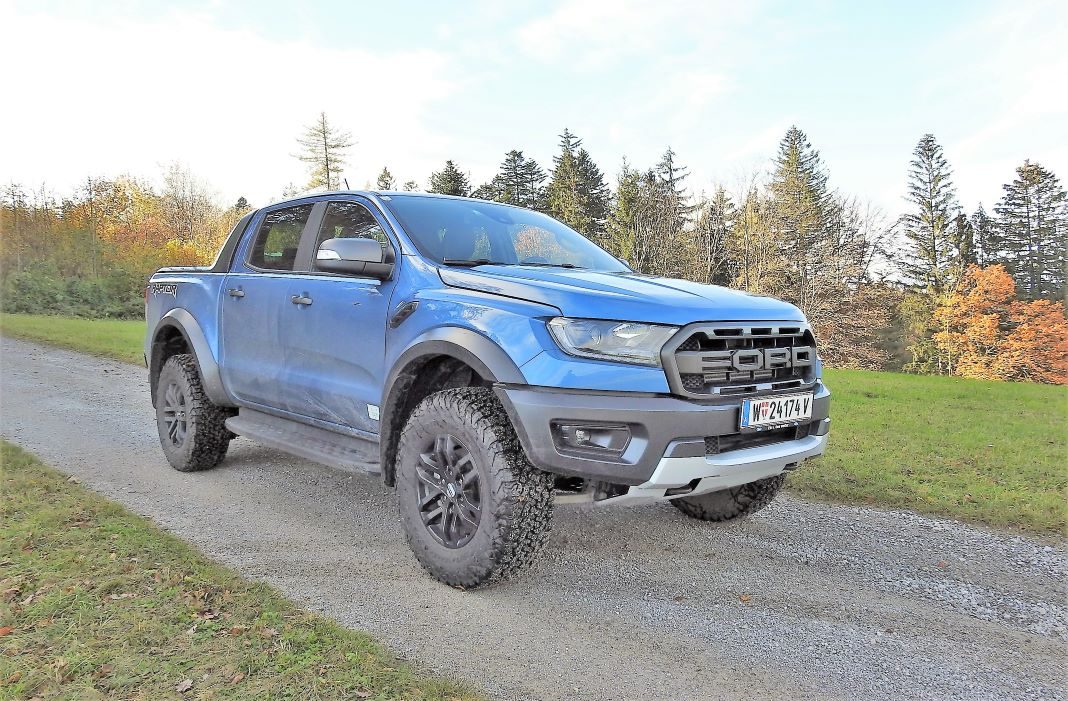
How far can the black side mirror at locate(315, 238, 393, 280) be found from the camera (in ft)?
11.8

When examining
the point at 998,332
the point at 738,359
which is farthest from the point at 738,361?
the point at 998,332

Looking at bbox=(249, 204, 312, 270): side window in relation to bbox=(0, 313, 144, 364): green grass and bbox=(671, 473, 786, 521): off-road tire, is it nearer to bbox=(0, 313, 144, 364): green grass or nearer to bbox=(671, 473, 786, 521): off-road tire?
bbox=(671, 473, 786, 521): off-road tire

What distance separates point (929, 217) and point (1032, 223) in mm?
6790

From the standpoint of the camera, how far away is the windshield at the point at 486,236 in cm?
387

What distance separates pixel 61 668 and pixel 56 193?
36608 mm

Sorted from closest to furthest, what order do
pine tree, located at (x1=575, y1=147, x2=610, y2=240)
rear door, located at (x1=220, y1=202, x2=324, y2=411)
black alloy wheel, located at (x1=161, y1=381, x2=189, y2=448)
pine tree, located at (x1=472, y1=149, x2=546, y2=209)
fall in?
1. rear door, located at (x1=220, y1=202, x2=324, y2=411)
2. black alloy wheel, located at (x1=161, y1=381, x2=189, y2=448)
3. pine tree, located at (x1=575, y1=147, x2=610, y2=240)
4. pine tree, located at (x1=472, y1=149, x2=546, y2=209)

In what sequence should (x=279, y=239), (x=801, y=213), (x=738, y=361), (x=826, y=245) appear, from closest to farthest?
(x=738, y=361), (x=279, y=239), (x=826, y=245), (x=801, y=213)

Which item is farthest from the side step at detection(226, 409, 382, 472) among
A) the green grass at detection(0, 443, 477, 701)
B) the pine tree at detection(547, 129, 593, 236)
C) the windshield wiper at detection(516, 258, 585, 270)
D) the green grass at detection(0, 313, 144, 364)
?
the pine tree at detection(547, 129, 593, 236)

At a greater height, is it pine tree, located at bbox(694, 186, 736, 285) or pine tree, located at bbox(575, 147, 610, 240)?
pine tree, located at bbox(575, 147, 610, 240)

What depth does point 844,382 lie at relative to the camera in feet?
41.6

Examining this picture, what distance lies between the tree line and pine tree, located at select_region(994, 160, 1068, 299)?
0.07 metres

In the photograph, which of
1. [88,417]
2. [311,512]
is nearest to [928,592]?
[311,512]

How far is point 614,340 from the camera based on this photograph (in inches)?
116

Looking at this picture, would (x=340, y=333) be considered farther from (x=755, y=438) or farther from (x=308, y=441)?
(x=755, y=438)
